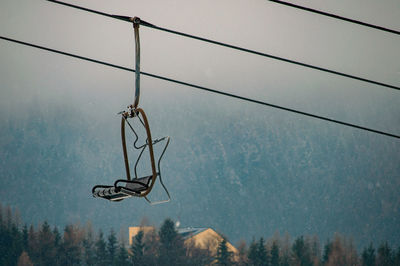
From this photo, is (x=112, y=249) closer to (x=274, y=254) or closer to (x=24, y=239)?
(x=24, y=239)

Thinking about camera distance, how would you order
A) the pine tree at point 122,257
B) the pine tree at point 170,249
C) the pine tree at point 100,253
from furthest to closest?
the pine tree at point 100,253
the pine tree at point 170,249
the pine tree at point 122,257

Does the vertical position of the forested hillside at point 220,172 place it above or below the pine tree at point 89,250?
above

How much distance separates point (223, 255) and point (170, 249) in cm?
283

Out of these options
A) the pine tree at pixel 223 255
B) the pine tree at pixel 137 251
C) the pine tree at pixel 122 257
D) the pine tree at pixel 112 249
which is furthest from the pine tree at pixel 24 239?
the pine tree at pixel 223 255

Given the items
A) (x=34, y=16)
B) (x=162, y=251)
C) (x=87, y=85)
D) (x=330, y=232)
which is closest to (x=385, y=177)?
(x=330, y=232)

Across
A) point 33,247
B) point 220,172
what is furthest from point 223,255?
point 220,172

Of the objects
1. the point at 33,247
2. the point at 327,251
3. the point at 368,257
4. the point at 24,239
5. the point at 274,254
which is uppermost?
the point at 24,239

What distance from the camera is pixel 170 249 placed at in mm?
28516

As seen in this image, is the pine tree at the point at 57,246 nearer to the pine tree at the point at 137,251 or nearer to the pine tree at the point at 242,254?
the pine tree at the point at 137,251

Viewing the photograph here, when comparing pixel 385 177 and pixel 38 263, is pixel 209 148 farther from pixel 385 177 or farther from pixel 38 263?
pixel 38 263

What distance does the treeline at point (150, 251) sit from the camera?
92.3ft

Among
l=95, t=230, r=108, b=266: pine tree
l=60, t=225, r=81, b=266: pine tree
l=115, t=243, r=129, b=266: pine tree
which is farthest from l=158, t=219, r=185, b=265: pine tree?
l=60, t=225, r=81, b=266: pine tree

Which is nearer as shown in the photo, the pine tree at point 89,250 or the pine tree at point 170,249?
the pine tree at point 170,249

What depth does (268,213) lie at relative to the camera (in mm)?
36812
